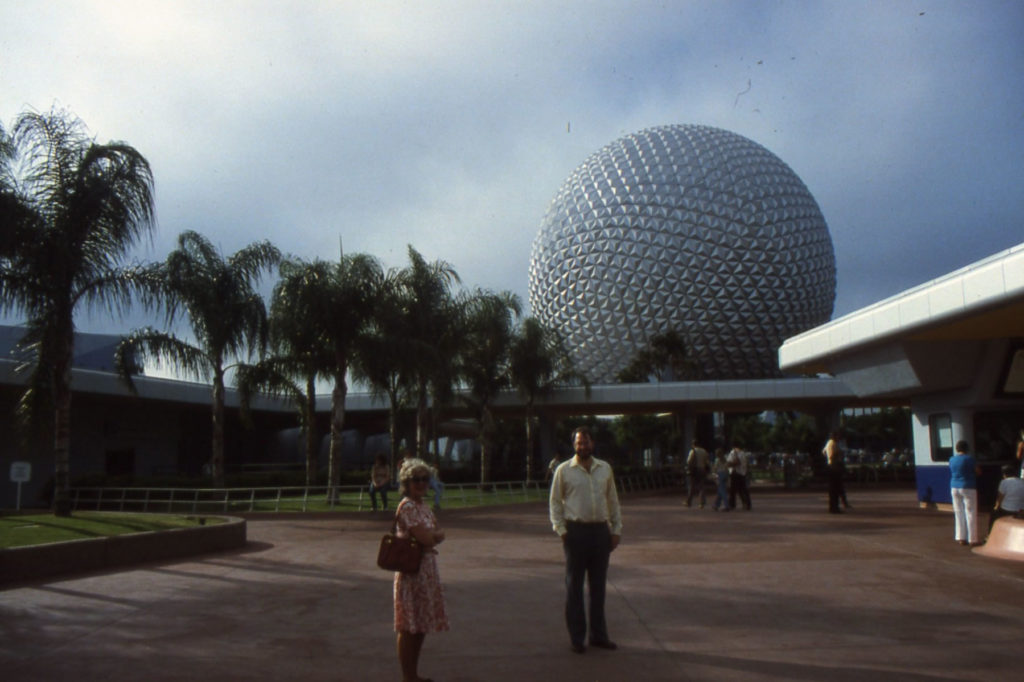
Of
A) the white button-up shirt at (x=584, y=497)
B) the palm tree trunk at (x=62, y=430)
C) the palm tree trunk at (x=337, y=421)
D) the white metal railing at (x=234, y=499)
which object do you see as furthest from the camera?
the palm tree trunk at (x=337, y=421)

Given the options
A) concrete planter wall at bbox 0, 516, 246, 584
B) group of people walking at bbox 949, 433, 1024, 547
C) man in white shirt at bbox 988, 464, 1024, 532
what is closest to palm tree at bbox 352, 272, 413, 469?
concrete planter wall at bbox 0, 516, 246, 584

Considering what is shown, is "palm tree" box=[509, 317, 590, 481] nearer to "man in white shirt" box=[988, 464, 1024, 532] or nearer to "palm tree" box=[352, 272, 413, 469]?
"palm tree" box=[352, 272, 413, 469]

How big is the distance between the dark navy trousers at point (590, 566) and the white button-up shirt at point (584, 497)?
7 centimetres

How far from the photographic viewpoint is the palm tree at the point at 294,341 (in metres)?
21.7

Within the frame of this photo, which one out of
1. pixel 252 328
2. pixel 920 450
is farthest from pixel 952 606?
pixel 252 328

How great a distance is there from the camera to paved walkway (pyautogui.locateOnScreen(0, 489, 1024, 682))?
561 cm

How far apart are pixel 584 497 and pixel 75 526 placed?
31.2 ft

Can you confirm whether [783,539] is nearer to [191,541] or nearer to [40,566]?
[191,541]

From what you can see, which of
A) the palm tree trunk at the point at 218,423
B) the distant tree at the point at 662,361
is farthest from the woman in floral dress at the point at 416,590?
the distant tree at the point at 662,361

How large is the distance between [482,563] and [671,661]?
17.6 feet

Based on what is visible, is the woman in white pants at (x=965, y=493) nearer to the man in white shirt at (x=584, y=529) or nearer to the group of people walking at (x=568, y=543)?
the group of people walking at (x=568, y=543)

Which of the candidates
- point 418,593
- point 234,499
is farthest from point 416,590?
point 234,499

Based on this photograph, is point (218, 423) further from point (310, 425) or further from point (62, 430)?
point (62, 430)

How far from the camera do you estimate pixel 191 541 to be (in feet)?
39.6
